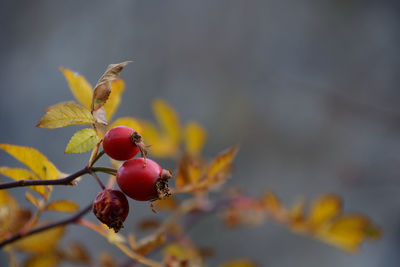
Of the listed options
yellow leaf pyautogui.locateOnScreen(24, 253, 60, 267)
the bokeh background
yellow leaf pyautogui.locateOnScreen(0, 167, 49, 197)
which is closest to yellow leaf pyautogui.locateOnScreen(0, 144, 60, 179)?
yellow leaf pyautogui.locateOnScreen(0, 167, 49, 197)

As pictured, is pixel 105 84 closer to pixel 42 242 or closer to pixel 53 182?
pixel 53 182

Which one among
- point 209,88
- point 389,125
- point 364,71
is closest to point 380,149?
point 389,125

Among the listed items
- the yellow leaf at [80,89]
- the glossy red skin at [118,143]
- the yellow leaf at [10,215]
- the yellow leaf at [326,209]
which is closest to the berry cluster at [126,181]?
the glossy red skin at [118,143]

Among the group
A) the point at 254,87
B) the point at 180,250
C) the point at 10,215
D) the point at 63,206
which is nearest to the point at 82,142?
the point at 63,206

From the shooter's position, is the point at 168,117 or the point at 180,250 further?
the point at 168,117

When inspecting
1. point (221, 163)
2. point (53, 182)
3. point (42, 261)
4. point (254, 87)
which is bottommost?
point (42, 261)

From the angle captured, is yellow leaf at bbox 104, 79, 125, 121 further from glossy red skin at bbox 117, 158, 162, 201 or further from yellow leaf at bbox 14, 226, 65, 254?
yellow leaf at bbox 14, 226, 65, 254
